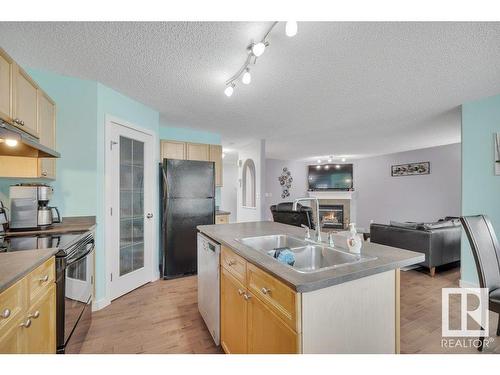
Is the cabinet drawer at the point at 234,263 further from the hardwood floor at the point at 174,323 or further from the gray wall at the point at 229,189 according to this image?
the gray wall at the point at 229,189

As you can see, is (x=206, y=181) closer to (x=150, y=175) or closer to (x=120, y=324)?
(x=150, y=175)

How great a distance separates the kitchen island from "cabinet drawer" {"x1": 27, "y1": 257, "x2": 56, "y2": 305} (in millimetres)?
1034

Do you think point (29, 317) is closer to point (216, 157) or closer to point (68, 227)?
point (68, 227)

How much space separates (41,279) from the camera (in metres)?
1.19

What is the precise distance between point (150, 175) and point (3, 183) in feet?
4.38

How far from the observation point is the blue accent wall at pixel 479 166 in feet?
8.41

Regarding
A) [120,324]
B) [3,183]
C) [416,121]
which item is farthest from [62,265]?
[416,121]

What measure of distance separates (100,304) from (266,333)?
2.09m

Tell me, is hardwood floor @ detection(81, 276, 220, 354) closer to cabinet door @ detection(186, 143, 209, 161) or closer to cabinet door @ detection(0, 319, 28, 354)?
cabinet door @ detection(0, 319, 28, 354)

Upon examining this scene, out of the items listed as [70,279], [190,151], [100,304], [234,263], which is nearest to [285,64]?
[234,263]

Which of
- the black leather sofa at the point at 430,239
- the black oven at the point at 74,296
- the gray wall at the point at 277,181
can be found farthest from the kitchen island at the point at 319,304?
the gray wall at the point at 277,181

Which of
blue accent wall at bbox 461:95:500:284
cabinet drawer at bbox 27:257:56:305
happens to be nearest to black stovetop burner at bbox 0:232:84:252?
cabinet drawer at bbox 27:257:56:305

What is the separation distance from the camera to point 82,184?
Result: 2.29 meters
